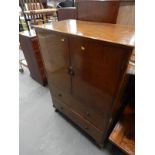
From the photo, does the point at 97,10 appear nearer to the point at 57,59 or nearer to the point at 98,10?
the point at 98,10

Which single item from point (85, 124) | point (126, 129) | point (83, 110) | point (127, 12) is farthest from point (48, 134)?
point (127, 12)

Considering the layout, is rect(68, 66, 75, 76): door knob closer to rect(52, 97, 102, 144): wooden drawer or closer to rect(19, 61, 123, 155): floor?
rect(52, 97, 102, 144): wooden drawer

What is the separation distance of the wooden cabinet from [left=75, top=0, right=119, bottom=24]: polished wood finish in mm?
128

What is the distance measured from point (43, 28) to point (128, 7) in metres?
0.87

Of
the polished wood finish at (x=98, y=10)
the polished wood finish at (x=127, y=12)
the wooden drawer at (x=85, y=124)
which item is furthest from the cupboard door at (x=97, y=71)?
the polished wood finish at (x=127, y=12)

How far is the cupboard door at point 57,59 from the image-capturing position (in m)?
0.99

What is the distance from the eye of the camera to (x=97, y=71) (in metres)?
0.85

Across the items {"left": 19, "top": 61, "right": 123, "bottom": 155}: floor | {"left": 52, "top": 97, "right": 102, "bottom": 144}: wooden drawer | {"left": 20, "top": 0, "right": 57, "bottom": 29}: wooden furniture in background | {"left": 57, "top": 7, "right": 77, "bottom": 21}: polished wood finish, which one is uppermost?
{"left": 20, "top": 0, "right": 57, "bottom": 29}: wooden furniture in background

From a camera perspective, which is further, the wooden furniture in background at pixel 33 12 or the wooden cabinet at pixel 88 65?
the wooden furniture in background at pixel 33 12

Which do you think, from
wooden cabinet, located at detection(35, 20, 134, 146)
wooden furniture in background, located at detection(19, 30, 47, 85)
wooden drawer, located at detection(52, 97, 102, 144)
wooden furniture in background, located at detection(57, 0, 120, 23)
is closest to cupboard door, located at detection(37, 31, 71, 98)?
wooden cabinet, located at detection(35, 20, 134, 146)

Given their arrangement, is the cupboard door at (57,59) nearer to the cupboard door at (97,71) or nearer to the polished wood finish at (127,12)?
the cupboard door at (97,71)

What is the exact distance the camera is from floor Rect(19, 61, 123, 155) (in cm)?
134
